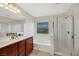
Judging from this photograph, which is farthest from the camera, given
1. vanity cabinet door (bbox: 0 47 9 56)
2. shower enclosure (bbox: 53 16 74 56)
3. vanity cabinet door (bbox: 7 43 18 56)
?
shower enclosure (bbox: 53 16 74 56)

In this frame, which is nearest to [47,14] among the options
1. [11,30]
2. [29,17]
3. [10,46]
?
[29,17]

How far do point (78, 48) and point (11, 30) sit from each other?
4.10 feet

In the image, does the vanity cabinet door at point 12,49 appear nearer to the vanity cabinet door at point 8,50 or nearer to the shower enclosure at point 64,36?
the vanity cabinet door at point 8,50

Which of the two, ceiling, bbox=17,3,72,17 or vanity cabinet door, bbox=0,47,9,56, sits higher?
ceiling, bbox=17,3,72,17

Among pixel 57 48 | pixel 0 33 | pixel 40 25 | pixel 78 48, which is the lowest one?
pixel 57 48

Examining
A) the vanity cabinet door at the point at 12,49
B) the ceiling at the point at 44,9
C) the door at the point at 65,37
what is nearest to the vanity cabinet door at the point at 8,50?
the vanity cabinet door at the point at 12,49

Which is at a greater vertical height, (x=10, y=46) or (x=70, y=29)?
(x=70, y=29)

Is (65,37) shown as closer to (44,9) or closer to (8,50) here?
(44,9)

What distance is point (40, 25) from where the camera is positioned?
5.83 feet

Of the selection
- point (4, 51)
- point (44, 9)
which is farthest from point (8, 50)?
point (44, 9)

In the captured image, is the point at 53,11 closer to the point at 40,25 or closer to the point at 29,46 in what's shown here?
the point at 40,25

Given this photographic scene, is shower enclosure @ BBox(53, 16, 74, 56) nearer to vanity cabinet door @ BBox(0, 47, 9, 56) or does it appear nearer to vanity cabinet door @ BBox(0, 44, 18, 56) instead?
vanity cabinet door @ BBox(0, 44, 18, 56)

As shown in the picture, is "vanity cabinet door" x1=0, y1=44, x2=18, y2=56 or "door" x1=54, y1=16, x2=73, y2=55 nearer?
"vanity cabinet door" x1=0, y1=44, x2=18, y2=56

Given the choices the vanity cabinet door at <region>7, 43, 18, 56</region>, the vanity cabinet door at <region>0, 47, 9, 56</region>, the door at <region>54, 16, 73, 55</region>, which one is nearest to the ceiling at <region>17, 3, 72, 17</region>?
the door at <region>54, 16, 73, 55</region>
